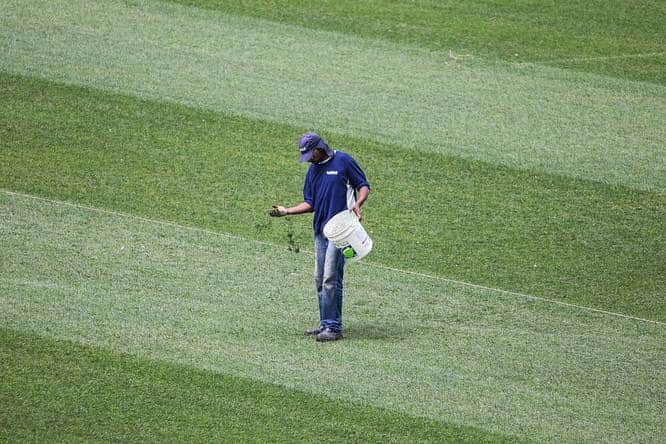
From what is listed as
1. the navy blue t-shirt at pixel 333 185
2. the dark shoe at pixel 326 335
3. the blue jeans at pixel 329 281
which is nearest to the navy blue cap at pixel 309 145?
the navy blue t-shirt at pixel 333 185

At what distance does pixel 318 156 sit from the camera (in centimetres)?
1005

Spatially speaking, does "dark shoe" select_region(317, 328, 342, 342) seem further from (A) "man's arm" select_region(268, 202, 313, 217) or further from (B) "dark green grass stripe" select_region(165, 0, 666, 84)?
(B) "dark green grass stripe" select_region(165, 0, 666, 84)

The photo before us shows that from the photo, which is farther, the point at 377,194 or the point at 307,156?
the point at 377,194

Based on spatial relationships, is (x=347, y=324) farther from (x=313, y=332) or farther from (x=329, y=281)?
(x=329, y=281)

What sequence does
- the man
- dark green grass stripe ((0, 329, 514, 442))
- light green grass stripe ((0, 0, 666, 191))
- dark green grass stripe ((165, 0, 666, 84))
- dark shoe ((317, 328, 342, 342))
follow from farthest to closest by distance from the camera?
dark green grass stripe ((165, 0, 666, 84))
light green grass stripe ((0, 0, 666, 191))
dark shoe ((317, 328, 342, 342))
the man
dark green grass stripe ((0, 329, 514, 442))

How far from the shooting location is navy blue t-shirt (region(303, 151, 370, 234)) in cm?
1009

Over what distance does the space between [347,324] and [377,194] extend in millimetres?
3213

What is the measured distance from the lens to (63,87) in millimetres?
A: 15539

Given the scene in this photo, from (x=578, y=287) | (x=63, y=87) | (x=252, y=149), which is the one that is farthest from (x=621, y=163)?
(x=63, y=87)

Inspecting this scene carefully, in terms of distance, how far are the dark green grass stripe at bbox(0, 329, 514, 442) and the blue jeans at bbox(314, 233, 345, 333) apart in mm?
1148

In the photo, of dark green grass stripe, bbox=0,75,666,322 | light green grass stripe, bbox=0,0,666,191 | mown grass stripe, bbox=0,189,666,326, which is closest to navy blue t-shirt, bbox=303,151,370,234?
mown grass stripe, bbox=0,189,666,326

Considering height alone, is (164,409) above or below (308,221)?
below

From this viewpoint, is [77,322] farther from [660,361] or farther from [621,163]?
[621,163]

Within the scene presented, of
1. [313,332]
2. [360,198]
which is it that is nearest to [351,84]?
[360,198]
